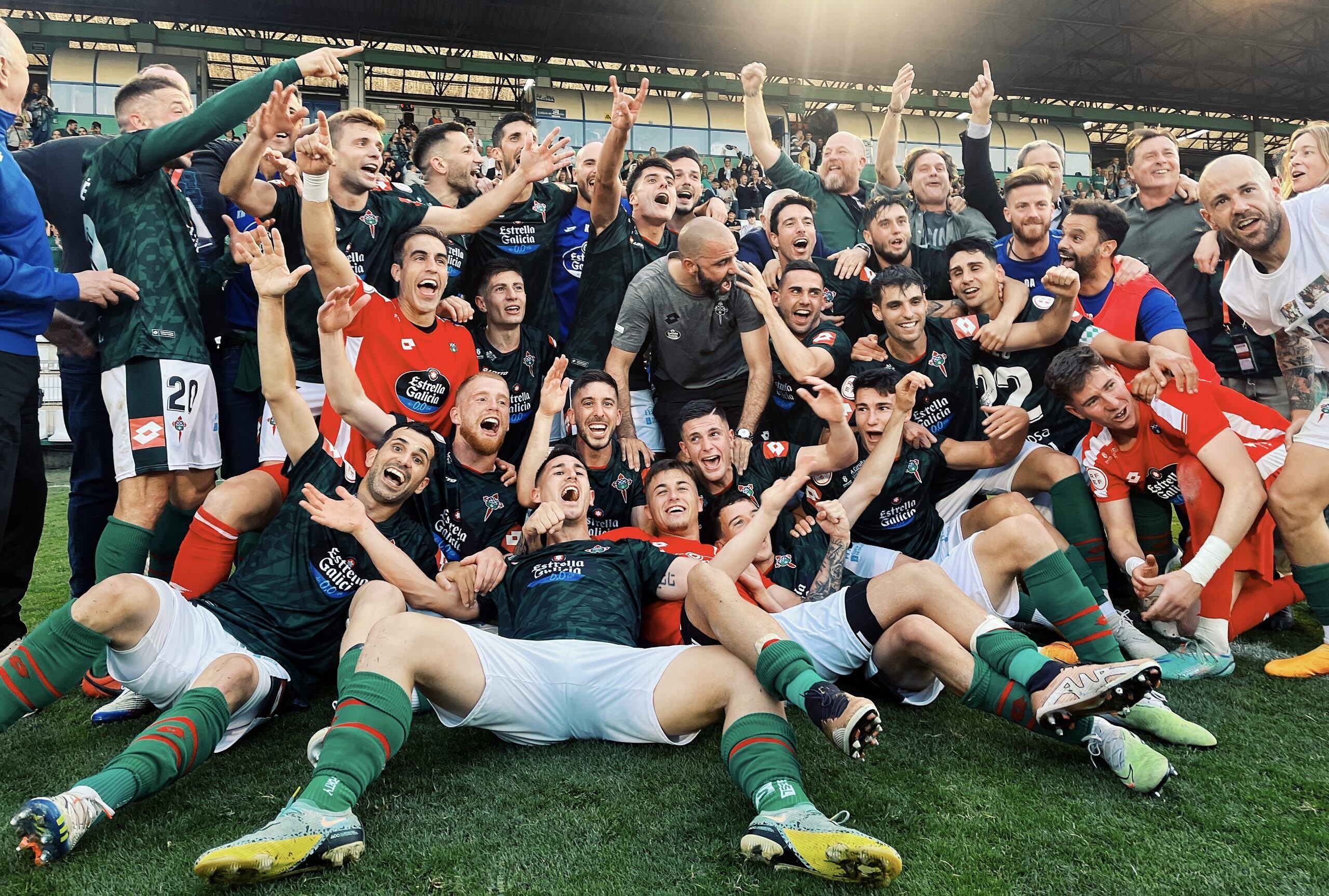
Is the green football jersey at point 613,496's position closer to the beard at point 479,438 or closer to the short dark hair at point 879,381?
the beard at point 479,438

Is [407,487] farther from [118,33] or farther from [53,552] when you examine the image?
[118,33]

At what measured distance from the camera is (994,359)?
192 inches

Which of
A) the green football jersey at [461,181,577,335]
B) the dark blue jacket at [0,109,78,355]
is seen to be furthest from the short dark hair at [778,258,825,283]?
the dark blue jacket at [0,109,78,355]

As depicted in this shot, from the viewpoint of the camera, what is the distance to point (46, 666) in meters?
2.67

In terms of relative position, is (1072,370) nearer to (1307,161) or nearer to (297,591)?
(1307,161)

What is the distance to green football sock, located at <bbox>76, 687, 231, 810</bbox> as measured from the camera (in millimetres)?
2432

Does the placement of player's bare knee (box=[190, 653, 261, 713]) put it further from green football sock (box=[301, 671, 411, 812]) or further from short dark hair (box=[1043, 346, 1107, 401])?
short dark hair (box=[1043, 346, 1107, 401])

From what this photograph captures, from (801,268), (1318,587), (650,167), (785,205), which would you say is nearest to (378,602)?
(801,268)

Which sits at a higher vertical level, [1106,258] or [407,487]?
[1106,258]

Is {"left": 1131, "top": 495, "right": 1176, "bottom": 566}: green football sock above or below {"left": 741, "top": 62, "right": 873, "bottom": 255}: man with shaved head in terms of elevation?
below

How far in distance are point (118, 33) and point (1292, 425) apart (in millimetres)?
27677

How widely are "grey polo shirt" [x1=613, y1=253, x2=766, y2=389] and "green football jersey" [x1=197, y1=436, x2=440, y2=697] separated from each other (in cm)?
193

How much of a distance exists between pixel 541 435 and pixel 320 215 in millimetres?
1510

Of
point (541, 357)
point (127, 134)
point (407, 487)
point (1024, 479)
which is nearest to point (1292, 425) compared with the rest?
point (1024, 479)
